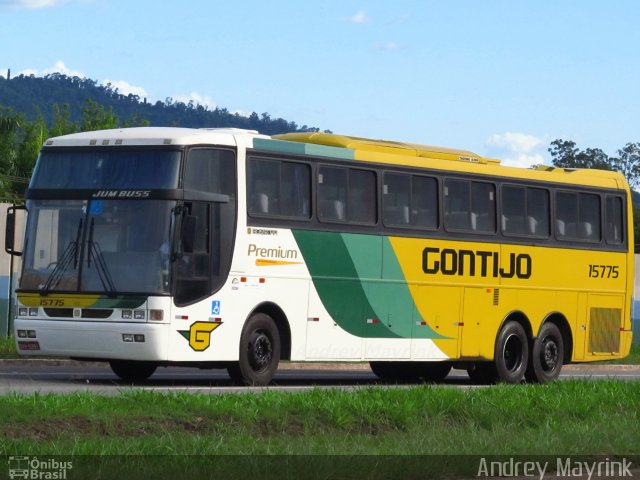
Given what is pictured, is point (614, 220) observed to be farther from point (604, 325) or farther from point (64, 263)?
point (64, 263)

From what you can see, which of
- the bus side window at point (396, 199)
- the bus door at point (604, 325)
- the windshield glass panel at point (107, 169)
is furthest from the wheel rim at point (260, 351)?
the bus door at point (604, 325)

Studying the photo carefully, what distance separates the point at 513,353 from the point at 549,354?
75cm

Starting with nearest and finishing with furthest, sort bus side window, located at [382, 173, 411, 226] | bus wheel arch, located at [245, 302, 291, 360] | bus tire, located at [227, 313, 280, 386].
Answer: bus tire, located at [227, 313, 280, 386]
bus wheel arch, located at [245, 302, 291, 360]
bus side window, located at [382, 173, 411, 226]

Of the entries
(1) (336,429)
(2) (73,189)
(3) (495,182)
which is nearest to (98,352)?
(2) (73,189)

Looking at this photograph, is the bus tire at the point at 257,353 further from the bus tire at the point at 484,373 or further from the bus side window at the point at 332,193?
the bus tire at the point at 484,373

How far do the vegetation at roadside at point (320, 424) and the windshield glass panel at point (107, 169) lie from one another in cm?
470

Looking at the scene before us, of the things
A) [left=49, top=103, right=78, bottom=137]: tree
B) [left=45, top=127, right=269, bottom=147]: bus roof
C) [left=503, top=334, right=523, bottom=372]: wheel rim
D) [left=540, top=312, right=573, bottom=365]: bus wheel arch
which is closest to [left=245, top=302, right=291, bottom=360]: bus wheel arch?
[left=45, top=127, right=269, bottom=147]: bus roof

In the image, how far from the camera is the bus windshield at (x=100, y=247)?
64.2 ft

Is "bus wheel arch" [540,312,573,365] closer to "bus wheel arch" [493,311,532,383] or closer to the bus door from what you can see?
the bus door

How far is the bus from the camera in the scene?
775 inches

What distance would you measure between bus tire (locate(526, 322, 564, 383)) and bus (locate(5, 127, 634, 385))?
1.5 inches

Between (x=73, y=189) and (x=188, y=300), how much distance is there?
226cm

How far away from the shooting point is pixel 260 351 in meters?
20.7

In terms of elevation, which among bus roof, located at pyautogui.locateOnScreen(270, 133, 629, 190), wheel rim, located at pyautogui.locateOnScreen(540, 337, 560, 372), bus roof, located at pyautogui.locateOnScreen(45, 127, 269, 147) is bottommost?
wheel rim, located at pyautogui.locateOnScreen(540, 337, 560, 372)
